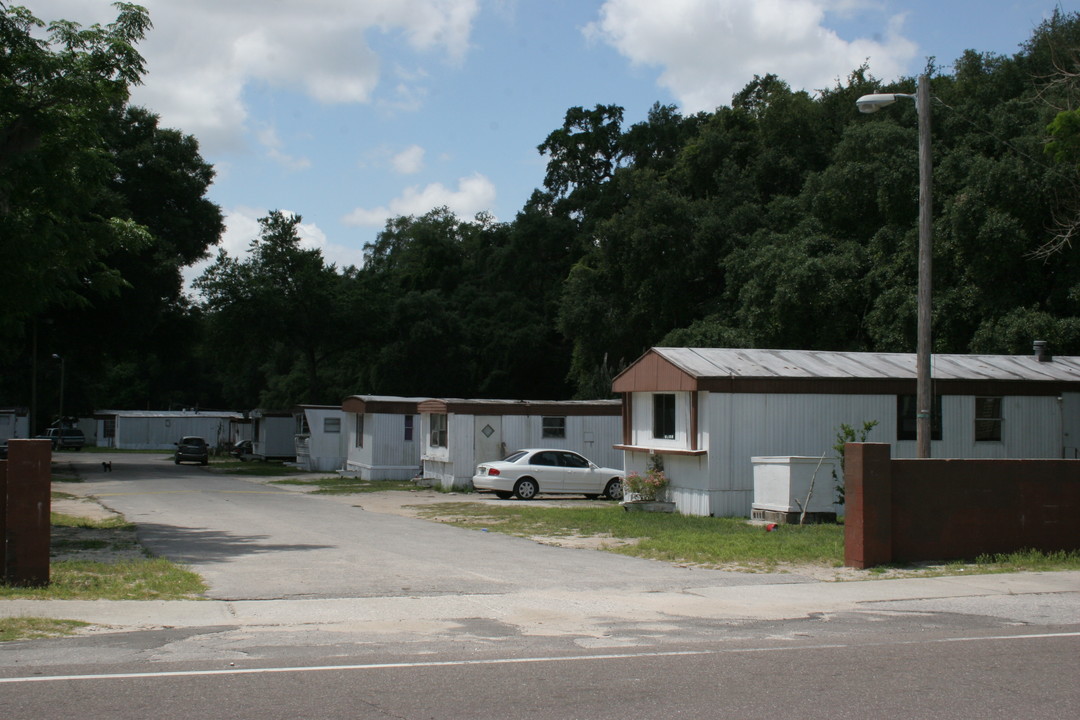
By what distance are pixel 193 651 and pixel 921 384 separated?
39.3 feet

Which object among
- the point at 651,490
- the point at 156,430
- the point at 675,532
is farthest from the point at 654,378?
the point at 156,430

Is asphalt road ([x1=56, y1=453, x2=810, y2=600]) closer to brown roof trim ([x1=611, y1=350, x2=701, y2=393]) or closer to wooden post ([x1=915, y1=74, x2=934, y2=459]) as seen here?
wooden post ([x1=915, y1=74, x2=934, y2=459])

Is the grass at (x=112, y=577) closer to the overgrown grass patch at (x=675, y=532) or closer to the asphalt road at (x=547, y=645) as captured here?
the asphalt road at (x=547, y=645)

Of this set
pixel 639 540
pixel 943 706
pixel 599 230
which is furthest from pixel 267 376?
pixel 943 706

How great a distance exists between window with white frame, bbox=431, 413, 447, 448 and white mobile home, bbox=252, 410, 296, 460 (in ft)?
70.4

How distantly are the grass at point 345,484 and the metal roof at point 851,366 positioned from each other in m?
13.2

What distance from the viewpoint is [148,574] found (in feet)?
42.1

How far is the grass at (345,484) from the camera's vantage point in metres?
32.1

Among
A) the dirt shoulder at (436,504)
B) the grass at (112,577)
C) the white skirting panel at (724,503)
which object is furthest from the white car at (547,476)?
the grass at (112,577)

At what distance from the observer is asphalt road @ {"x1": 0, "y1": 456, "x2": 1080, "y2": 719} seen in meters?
6.70

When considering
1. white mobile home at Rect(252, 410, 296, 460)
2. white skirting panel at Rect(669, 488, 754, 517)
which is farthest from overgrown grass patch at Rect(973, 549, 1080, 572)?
white mobile home at Rect(252, 410, 296, 460)

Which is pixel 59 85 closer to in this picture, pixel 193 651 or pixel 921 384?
pixel 193 651

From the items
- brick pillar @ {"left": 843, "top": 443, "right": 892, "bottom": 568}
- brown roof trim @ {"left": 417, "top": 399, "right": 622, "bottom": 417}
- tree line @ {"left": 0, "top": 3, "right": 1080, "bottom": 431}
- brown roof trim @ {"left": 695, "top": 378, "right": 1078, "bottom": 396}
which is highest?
tree line @ {"left": 0, "top": 3, "right": 1080, "bottom": 431}

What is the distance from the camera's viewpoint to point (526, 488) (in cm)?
2764
